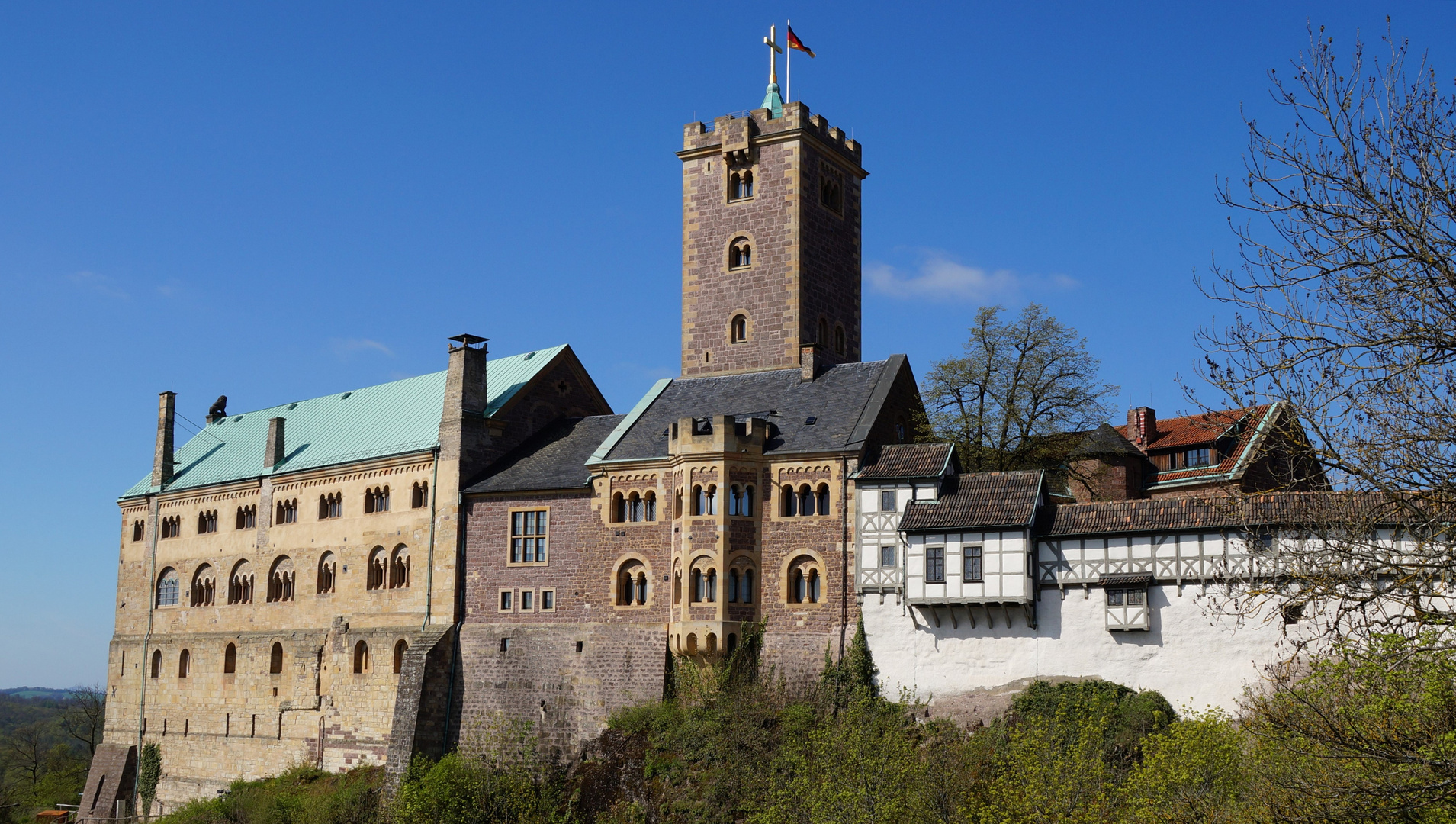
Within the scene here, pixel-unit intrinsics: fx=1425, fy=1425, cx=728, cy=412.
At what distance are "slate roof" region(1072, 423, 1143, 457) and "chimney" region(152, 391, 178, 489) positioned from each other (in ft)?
129

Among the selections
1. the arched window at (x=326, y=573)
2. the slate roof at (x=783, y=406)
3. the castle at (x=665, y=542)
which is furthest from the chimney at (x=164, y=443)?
the slate roof at (x=783, y=406)

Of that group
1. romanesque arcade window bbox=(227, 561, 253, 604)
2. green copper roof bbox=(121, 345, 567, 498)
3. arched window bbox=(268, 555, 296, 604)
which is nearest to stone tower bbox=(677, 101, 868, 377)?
green copper roof bbox=(121, 345, 567, 498)

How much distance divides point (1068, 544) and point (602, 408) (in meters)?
22.0

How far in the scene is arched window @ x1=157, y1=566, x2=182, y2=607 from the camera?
60688mm

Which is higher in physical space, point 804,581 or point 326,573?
point 326,573

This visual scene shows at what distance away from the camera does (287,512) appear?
183 feet

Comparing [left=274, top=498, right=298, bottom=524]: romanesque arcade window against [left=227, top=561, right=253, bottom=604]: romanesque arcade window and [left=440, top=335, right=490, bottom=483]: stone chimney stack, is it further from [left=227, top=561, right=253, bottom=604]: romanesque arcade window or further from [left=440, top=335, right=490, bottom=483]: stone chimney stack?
[left=440, top=335, right=490, bottom=483]: stone chimney stack

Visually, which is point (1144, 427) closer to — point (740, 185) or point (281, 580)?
point (740, 185)

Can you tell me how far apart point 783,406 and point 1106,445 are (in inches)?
557

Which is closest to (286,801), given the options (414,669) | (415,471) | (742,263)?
(414,669)

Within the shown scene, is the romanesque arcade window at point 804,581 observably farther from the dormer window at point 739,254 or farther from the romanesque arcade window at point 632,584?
the dormer window at point 739,254

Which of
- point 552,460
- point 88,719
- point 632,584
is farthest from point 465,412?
point 88,719

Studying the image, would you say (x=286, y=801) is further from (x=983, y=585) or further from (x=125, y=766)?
(x=983, y=585)

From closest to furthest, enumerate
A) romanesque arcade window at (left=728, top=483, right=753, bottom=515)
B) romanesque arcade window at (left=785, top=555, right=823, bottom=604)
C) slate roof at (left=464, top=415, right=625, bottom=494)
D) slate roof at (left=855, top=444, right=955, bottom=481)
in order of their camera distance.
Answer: slate roof at (left=855, top=444, right=955, bottom=481), romanesque arcade window at (left=785, top=555, right=823, bottom=604), romanesque arcade window at (left=728, top=483, right=753, bottom=515), slate roof at (left=464, top=415, right=625, bottom=494)
